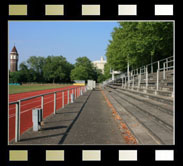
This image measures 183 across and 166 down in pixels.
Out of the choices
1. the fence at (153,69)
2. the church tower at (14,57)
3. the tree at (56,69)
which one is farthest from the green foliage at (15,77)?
the fence at (153,69)

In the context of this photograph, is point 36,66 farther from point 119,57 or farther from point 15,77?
point 119,57

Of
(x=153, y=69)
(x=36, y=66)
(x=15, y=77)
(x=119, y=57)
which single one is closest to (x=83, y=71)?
(x=36, y=66)

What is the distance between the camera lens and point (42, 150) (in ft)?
11.4

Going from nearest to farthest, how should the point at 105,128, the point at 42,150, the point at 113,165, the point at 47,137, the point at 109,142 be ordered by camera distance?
the point at 113,165
the point at 42,150
the point at 109,142
the point at 47,137
the point at 105,128

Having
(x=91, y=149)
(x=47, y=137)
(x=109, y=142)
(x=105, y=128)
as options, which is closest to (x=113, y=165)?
(x=91, y=149)

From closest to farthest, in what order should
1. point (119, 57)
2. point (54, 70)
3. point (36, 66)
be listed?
point (119, 57)
point (36, 66)
point (54, 70)

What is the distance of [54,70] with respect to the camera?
347 feet

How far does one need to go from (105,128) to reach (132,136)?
1282mm

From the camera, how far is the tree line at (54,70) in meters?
90.4

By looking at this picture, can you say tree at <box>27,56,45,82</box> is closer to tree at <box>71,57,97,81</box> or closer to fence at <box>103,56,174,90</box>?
tree at <box>71,57,97,81</box>

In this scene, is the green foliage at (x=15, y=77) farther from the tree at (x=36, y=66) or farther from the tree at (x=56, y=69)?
the tree at (x=56, y=69)

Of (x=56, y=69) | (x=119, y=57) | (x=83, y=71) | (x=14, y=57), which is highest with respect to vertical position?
(x=56, y=69)

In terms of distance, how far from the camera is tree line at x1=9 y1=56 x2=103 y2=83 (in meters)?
90.4
